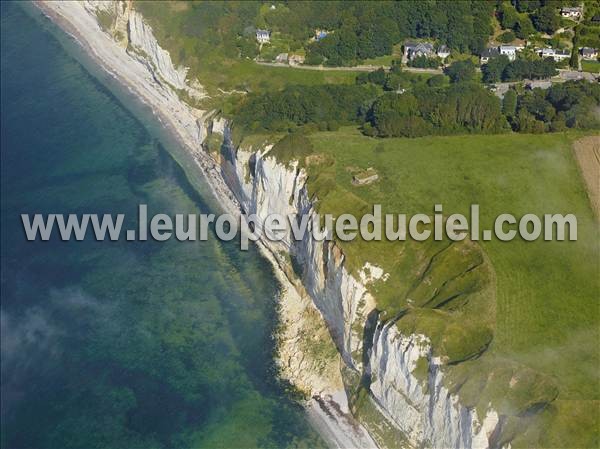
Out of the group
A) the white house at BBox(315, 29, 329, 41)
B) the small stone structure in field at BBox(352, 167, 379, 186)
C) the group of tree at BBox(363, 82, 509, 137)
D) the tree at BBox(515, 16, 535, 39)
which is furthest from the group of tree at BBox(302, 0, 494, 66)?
the small stone structure in field at BBox(352, 167, 379, 186)

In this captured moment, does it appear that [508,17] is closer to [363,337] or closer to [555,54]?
[555,54]

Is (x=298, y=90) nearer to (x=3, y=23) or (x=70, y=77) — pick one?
(x=70, y=77)

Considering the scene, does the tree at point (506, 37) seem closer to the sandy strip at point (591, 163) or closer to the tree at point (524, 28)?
the tree at point (524, 28)

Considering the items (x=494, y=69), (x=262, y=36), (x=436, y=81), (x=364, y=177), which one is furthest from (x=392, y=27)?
(x=364, y=177)

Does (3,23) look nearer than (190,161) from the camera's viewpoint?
No

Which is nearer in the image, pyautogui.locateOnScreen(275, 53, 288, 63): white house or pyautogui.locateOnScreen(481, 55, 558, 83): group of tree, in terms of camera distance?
pyautogui.locateOnScreen(481, 55, 558, 83): group of tree

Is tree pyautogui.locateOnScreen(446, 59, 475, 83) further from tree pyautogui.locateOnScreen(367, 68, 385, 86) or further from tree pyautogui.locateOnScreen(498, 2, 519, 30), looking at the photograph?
tree pyautogui.locateOnScreen(498, 2, 519, 30)

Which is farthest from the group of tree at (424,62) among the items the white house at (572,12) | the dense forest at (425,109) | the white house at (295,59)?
the white house at (572,12)

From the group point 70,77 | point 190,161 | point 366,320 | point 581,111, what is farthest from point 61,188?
point 581,111
